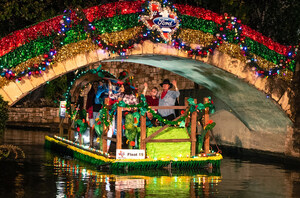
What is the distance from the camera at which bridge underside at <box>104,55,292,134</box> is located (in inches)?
677

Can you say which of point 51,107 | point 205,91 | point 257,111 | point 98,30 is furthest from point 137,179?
point 51,107

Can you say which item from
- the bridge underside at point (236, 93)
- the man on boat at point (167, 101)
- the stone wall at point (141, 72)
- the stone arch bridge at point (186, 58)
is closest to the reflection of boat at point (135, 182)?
the man on boat at point (167, 101)

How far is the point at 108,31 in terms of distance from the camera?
15617 millimetres

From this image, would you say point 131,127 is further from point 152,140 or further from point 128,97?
point 128,97

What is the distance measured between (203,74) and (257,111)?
187 centimetres

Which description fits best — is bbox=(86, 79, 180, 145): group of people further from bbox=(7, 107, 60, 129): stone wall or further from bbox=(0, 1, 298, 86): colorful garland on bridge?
bbox=(7, 107, 60, 129): stone wall

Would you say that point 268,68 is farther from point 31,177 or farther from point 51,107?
point 51,107

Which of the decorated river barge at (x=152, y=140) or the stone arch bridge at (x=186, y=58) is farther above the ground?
the stone arch bridge at (x=186, y=58)

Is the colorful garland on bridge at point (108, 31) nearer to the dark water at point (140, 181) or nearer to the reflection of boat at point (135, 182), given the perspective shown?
the dark water at point (140, 181)

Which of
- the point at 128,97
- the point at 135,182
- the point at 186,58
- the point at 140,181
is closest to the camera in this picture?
the point at 135,182

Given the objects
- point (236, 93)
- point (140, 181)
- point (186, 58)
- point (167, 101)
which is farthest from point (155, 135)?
point (236, 93)

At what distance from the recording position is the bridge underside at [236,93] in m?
17.2

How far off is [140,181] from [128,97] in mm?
4296

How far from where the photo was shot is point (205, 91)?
21766 mm
